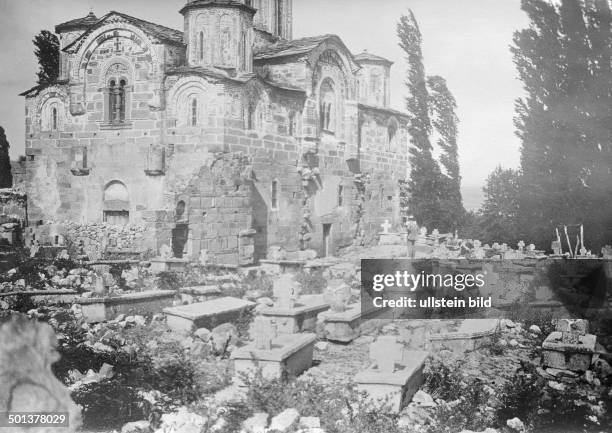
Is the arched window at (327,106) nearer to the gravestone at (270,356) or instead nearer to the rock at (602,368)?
the gravestone at (270,356)

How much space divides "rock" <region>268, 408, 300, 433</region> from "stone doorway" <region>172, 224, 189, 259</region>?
9657 millimetres

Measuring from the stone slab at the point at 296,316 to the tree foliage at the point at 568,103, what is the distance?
17.0ft

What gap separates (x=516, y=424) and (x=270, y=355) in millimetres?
3054

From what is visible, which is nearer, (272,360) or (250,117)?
(272,360)

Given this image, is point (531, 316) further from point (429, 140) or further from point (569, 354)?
point (429, 140)

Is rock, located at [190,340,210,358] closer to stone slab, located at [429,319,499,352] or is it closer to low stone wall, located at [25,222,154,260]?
stone slab, located at [429,319,499,352]

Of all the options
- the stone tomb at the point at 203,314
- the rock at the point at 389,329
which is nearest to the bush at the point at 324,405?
→ the stone tomb at the point at 203,314

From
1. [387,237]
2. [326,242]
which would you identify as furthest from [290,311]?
[387,237]

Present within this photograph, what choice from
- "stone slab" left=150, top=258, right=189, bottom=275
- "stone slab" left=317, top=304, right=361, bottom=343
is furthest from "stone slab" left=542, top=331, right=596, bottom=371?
"stone slab" left=150, top=258, right=189, bottom=275

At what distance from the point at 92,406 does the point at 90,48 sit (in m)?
13.2

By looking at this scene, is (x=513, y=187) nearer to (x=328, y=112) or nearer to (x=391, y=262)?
(x=391, y=262)

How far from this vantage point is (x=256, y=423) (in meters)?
5.98

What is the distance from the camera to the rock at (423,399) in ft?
22.4

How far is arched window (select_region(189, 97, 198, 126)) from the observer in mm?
16047
